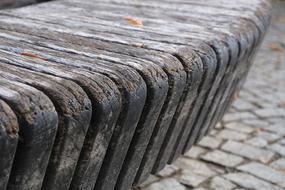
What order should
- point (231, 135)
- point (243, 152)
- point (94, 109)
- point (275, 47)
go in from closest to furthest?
1. point (94, 109)
2. point (243, 152)
3. point (231, 135)
4. point (275, 47)

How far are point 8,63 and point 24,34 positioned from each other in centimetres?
53

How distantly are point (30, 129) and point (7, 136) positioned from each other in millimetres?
85

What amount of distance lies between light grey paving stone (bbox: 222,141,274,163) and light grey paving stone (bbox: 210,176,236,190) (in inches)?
17.6

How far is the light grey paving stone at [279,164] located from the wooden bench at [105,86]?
0.65 m

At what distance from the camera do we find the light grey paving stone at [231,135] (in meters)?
4.03

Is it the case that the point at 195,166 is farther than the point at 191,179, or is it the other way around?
the point at 195,166

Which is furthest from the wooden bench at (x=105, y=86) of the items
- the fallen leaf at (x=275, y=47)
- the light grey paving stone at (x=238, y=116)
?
the fallen leaf at (x=275, y=47)

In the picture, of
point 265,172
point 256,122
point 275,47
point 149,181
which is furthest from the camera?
point 275,47

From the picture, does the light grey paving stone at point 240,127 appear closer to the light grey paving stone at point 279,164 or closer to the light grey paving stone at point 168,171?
the light grey paving stone at point 279,164

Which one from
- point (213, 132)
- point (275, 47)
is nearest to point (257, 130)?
point (213, 132)

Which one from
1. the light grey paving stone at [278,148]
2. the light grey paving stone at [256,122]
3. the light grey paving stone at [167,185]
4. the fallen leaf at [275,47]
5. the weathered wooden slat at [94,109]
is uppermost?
the weathered wooden slat at [94,109]

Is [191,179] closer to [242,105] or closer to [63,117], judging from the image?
[242,105]

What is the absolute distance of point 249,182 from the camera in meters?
3.36

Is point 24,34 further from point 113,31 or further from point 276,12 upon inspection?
point 276,12
